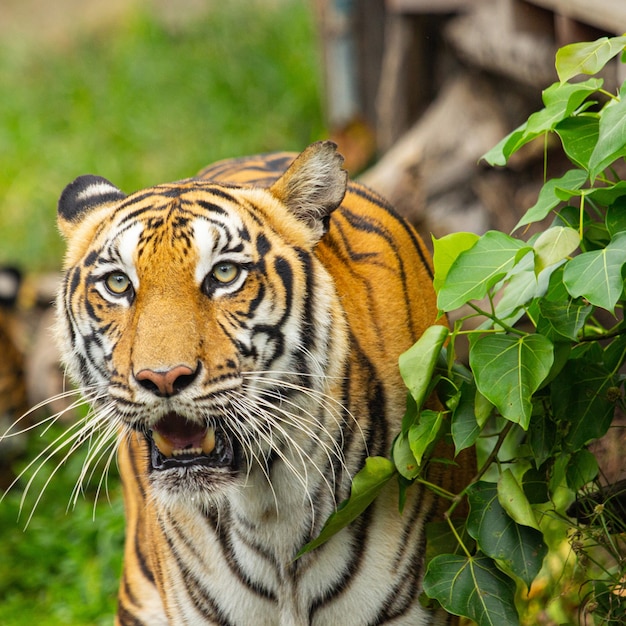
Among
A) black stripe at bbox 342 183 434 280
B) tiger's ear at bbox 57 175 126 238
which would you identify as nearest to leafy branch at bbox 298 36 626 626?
black stripe at bbox 342 183 434 280

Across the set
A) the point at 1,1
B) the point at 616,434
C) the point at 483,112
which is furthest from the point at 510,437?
the point at 1,1

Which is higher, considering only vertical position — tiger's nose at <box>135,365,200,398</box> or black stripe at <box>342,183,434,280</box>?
black stripe at <box>342,183,434,280</box>

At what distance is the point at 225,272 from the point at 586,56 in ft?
2.92

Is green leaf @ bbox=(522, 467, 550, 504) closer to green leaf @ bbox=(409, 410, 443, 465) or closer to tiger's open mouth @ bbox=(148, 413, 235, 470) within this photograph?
green leaf @ bbox=(409, 410, 443, 465)

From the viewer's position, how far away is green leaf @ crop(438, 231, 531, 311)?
6.58 ft

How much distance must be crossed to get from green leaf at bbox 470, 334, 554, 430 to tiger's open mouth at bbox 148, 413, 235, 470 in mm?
601

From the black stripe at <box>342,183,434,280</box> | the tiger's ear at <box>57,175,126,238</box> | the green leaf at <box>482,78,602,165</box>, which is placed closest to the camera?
the green leaf at <box>482,78,602,165</box>

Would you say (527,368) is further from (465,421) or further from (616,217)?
(616,217)

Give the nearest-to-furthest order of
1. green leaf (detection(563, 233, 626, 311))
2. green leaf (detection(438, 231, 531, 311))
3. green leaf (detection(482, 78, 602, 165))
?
green leaf (detection(563, 233, 626, 311)), green leaf (detection(438, 231, 531, 311)), green leaf (detection(482, 78, 602, 165))

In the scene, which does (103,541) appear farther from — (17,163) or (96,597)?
(17,163)

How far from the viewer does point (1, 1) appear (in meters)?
11.1

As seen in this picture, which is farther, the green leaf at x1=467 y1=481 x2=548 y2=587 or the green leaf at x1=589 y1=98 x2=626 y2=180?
the green leaf at x1=467 y1=481 x2=548 y2=587

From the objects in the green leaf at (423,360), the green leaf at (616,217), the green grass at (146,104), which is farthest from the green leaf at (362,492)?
the green grass at (146,104)

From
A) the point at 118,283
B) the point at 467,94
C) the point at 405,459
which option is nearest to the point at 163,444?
the point at 118,283
